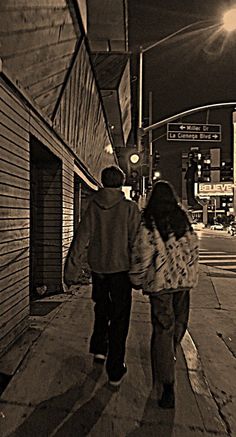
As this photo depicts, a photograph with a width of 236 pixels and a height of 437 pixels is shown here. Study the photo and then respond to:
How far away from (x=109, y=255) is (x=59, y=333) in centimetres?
221

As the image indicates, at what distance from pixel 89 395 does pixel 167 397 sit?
2.20 ft

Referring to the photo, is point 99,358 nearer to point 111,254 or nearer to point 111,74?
point 111,254

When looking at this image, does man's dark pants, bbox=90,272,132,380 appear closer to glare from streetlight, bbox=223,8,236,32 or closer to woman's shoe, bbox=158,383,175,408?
woman's shoe, bbox=158,383,175,408

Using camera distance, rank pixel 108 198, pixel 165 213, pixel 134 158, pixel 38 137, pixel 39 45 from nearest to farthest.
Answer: pixel 165 213 < pixel 108 198 < pixel 39 45 < pixel 38 137 < pixel 134 158

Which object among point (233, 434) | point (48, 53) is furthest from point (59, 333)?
point (48, 53)

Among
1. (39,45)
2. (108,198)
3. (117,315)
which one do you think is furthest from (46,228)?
(117,315)

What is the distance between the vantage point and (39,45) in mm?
5848

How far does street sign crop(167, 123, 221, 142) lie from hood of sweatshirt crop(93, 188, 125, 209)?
10868 millimetres

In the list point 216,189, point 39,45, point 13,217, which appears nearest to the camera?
point 13,217

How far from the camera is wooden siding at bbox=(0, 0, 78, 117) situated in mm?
4812

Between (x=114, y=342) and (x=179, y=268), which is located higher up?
(x=179, y=268)

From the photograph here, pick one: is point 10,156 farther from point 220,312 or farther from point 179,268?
point 220,312

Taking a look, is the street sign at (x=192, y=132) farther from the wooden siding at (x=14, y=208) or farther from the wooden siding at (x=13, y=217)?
the wooden siding at (x=13, y=217)

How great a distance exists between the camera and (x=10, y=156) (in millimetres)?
5156
